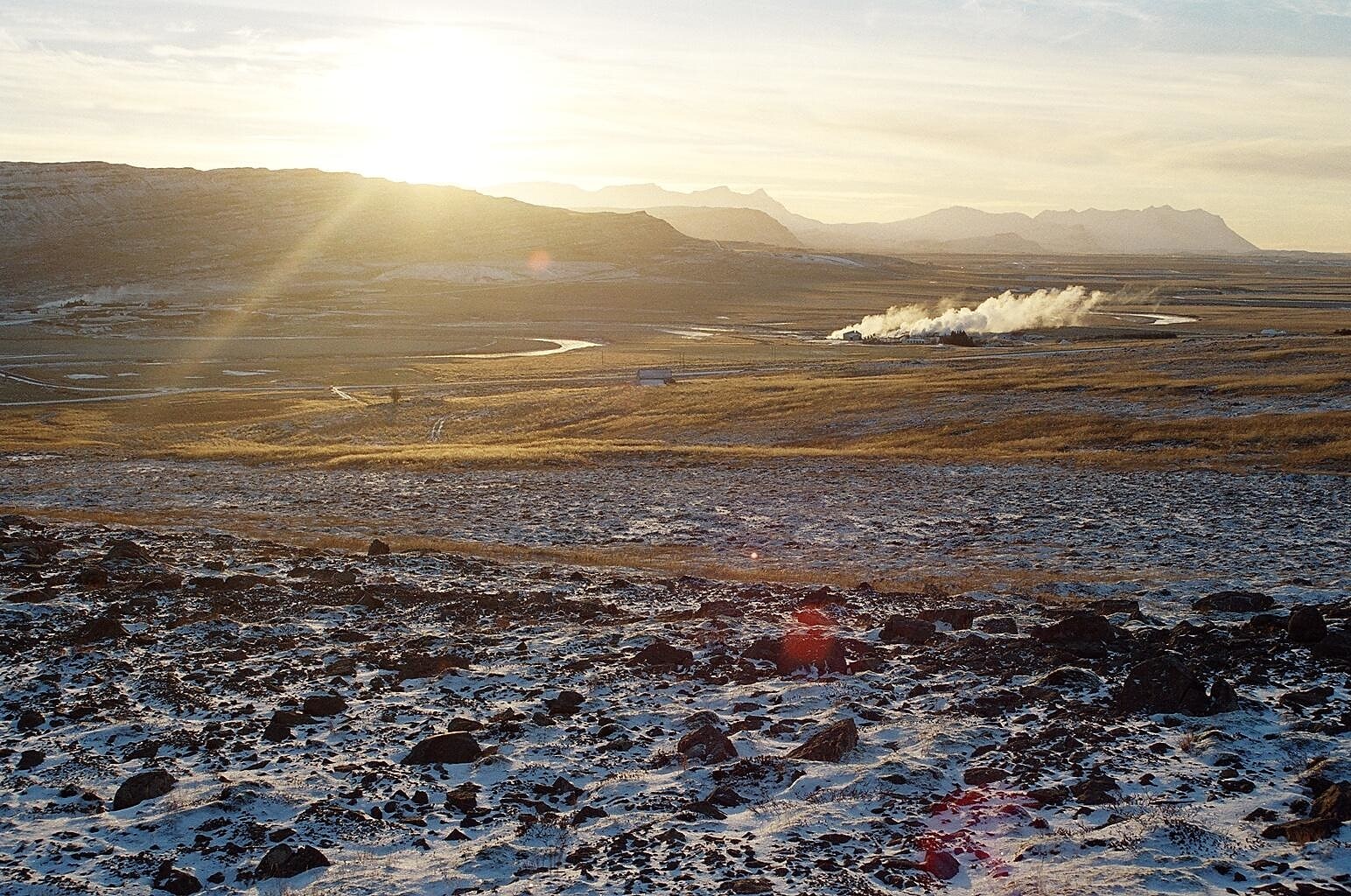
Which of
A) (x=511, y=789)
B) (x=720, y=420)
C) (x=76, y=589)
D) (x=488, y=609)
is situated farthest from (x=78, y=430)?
(x=511, y=789)

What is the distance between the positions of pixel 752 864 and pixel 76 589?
16.7m

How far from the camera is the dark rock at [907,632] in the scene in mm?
17875

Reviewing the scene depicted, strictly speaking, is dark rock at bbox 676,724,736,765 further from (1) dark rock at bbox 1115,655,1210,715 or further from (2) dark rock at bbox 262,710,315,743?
(1) dark rock at bbox 1115,655,1210,715

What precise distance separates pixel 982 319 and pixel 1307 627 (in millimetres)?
126341

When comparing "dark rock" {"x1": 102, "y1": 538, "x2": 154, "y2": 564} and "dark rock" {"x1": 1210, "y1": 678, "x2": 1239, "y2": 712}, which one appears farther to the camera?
"dark rock" {"x1": 102, "y1": 538, "x2": 154, "y2": 564}

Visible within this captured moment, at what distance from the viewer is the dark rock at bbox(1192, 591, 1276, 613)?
61.2 ft

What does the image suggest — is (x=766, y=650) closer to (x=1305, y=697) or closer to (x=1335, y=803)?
(x=1305, y=697)

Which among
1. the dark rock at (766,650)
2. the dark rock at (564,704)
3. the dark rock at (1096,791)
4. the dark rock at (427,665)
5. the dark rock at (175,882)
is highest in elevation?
the dark rock at (1096,791)

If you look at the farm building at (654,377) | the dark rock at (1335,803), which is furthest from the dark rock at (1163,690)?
the farm building at (654,377)

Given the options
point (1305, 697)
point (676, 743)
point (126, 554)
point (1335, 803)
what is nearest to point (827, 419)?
→ point (126, 554)

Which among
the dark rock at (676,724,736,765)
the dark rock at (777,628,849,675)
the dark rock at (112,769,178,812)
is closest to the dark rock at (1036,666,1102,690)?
the dark rock at (777,628,849,675)

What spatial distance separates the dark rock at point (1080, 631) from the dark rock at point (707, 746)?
20.5ft

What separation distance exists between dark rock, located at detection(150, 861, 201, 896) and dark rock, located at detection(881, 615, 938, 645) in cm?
1113

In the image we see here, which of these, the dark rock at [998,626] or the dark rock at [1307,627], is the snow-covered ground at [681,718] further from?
the dark rock at [998,626]
